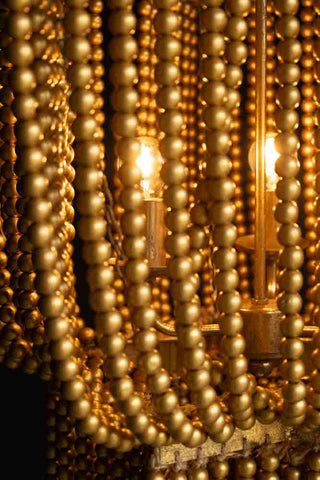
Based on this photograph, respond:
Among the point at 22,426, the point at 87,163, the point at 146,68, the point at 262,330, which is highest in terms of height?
the point at 146,68

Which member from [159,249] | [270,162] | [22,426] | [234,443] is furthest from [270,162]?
[22,426]

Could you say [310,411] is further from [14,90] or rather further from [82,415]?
[14,90]

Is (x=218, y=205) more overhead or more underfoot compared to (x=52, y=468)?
more overhead

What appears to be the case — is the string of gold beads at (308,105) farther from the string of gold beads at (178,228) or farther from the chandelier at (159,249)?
the string of gold beads at (178,228)

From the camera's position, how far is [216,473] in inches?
18.2

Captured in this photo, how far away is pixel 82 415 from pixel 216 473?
0.11 meters

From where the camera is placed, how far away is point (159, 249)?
52cm

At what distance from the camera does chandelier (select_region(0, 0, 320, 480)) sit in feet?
1.27

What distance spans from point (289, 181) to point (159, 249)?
0.45 feet

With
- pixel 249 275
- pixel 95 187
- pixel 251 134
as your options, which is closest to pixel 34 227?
pixel 95 187

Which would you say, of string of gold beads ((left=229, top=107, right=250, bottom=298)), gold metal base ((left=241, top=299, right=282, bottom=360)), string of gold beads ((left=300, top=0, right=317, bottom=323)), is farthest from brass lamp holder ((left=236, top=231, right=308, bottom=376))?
string of gold beads ((left=229, top=107, right=250, bottom=298))

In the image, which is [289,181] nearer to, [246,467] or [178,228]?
[178,228]

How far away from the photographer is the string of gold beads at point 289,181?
0.41m

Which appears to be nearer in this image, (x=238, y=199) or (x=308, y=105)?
(x=308, y=105)
